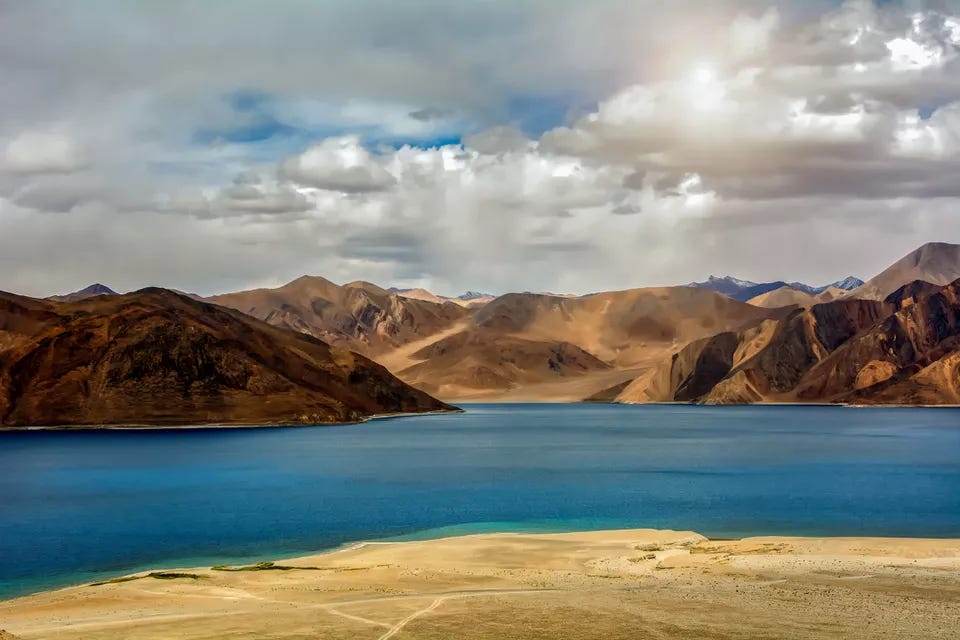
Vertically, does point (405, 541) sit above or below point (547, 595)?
below

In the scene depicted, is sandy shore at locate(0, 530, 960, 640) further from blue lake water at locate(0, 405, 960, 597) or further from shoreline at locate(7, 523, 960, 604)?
blue lake water at locate(0, 405, 960, 597)

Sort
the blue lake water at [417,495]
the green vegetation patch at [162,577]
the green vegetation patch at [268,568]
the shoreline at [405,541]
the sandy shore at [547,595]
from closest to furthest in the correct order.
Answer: the sandy shore at [547,595], the green vegetation patch at [162,577], the green vegetation patch at [268,568], the shoreline at [405,541], the blue lake water at [417,495]

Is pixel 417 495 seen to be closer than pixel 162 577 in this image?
No

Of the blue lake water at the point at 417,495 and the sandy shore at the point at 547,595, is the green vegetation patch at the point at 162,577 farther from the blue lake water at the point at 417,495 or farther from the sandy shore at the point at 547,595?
the blue lake water at the point at 417,495

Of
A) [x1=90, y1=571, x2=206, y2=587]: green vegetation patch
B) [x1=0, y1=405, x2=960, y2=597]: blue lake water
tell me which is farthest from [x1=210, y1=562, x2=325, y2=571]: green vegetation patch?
[x1=0, y1=405, x2=960, y2=597]: blue lake water

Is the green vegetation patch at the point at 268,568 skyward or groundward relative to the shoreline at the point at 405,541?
skyward

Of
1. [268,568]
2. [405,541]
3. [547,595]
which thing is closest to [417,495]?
[405,541]

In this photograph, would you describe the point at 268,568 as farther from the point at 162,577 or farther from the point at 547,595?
the point at 547,595

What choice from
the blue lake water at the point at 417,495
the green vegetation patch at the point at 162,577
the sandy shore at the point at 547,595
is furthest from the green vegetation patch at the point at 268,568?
the blue lake water at the point at 417,495
